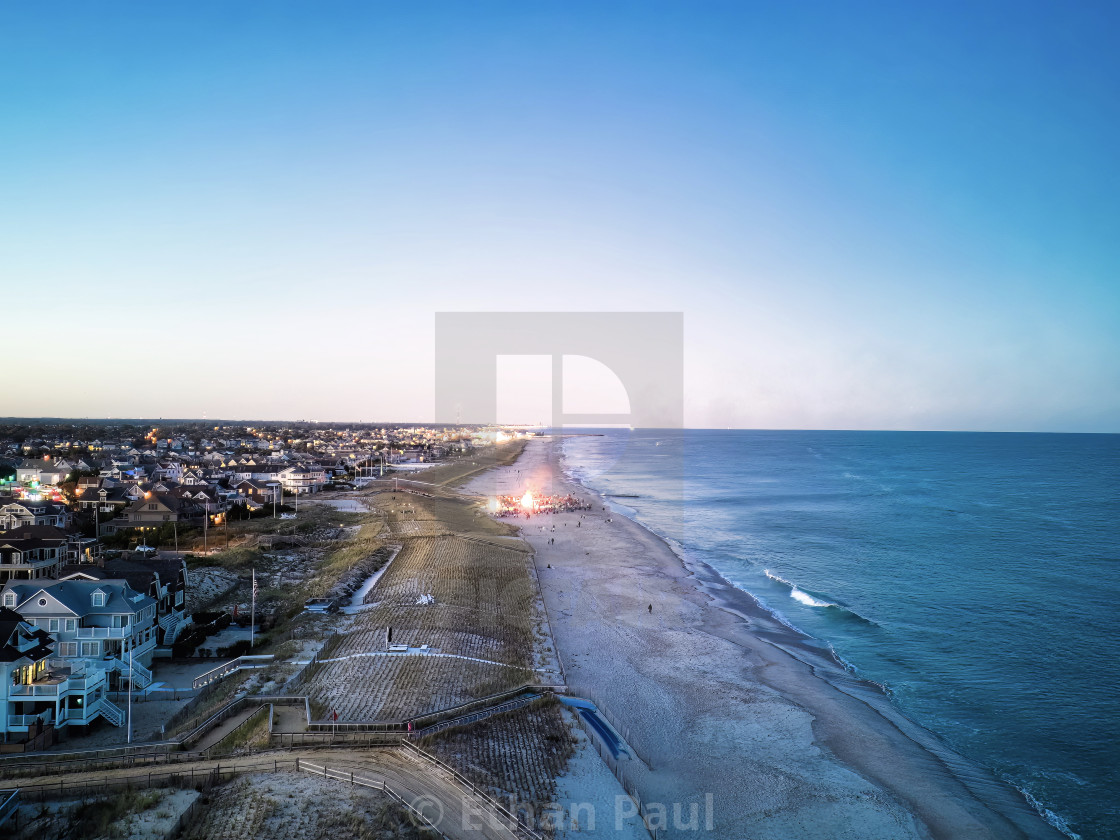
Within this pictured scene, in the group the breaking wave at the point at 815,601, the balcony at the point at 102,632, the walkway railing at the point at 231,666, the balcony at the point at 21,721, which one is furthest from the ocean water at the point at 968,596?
the balcony at the point at 21,721

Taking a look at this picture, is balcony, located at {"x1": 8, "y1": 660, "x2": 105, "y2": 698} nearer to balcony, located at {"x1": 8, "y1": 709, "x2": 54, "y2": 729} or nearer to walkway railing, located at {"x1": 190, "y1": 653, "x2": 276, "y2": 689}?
balcony, located at {"x1": 8, "y1": 709, "x2": 54, "y2": 729}

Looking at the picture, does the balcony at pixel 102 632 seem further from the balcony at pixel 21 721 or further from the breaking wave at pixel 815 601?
the breaking wave at pixel 815 601

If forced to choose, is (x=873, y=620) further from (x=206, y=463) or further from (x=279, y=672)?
(x=206, y=463)

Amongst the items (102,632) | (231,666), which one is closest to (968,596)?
(231,666)

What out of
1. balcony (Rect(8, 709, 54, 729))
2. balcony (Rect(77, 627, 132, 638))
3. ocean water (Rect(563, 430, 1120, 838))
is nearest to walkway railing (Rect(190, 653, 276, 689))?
balcony (Rect(77, 627, 132, 638))

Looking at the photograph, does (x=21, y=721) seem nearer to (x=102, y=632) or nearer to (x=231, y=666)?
(x=102, y=632)
